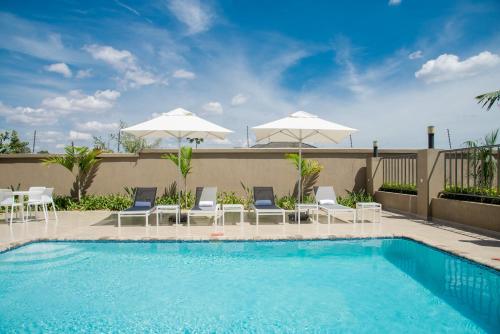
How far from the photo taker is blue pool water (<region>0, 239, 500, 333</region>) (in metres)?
4.07

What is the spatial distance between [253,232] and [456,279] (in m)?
4.18

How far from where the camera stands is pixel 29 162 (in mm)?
13125

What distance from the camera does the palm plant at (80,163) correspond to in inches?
493

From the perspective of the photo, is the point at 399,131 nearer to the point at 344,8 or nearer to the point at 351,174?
the point at 351,174

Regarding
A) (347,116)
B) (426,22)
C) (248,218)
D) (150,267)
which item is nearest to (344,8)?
(426,22)

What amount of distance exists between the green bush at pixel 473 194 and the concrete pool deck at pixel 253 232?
2.79 ft

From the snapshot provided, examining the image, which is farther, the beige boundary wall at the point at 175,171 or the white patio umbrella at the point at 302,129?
the beige boundary wall at the point at 175,171

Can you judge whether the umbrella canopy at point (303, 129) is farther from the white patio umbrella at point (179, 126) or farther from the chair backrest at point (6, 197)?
the chair backrest at point (6, 197)

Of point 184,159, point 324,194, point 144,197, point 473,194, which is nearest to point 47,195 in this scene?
point 144,197

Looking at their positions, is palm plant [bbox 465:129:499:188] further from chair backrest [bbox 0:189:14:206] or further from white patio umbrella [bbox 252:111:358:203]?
chair backrest [bbox 0:189:14:206]

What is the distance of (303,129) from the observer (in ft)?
32.5

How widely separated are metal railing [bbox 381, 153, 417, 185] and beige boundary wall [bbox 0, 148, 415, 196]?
1732 mm

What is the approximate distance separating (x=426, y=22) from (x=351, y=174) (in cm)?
596

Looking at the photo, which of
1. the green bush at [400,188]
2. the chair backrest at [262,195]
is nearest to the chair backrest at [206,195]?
the chair backrest at [262,195]
